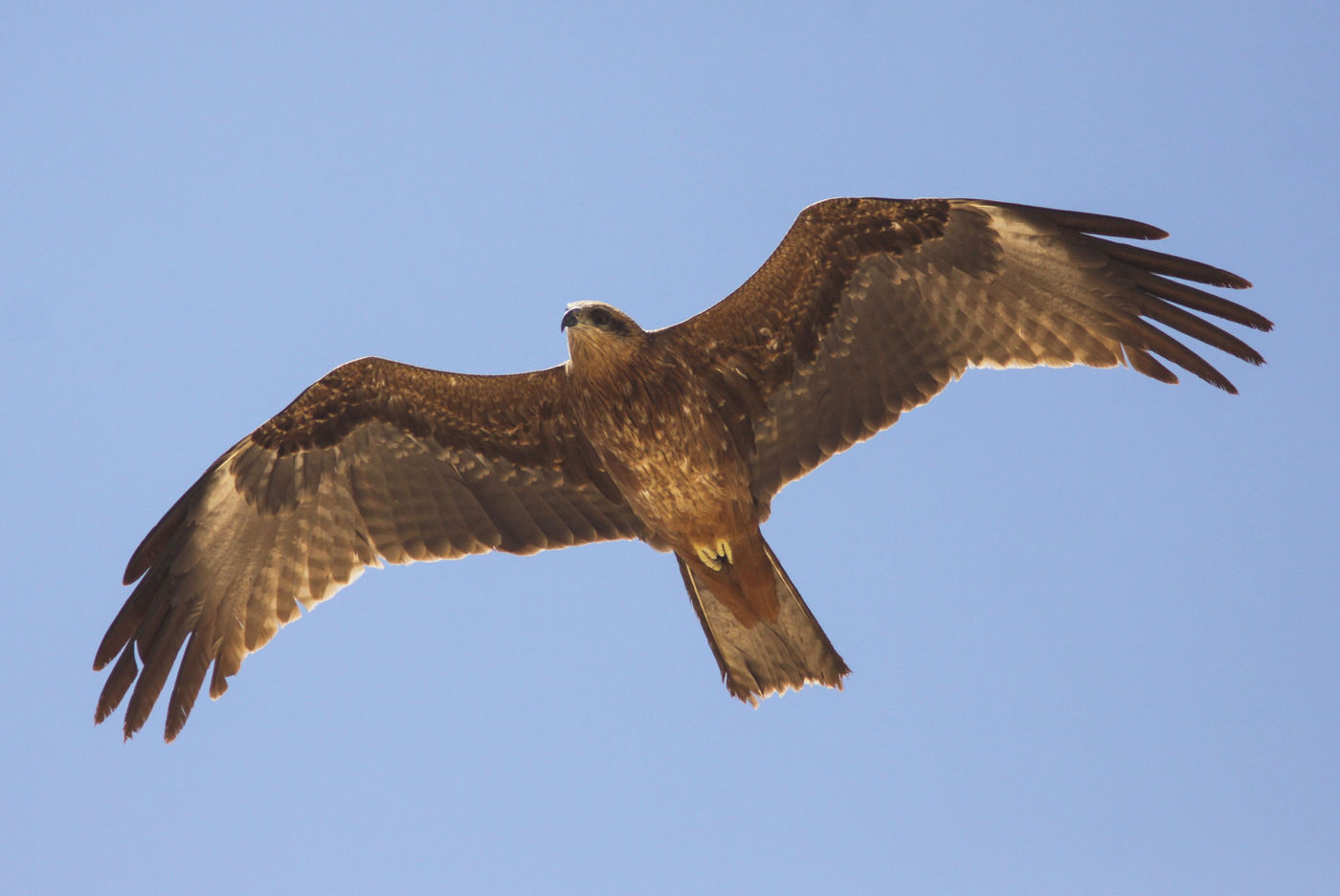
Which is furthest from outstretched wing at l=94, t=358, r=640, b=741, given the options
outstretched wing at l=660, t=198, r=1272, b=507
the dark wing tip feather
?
the dark wing tip feather

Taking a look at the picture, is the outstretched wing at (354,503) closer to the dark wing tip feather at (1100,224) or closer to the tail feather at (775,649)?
the tail feather at (775,649)

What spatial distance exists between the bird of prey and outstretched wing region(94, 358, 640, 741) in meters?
0.02

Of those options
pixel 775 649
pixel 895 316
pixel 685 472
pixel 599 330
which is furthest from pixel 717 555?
pixel 895 316

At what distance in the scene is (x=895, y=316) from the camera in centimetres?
932

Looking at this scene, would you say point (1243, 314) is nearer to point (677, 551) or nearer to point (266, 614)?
point (677, 551)

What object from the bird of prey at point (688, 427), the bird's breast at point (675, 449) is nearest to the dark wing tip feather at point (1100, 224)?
the bird of prey at point (688, 427)

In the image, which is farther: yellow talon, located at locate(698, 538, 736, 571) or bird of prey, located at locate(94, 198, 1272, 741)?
yellow talon, located at locate(698, 538, 736, 571)

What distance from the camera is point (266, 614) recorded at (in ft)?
32.6

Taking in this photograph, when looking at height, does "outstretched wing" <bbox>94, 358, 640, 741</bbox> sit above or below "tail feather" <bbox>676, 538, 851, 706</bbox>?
above

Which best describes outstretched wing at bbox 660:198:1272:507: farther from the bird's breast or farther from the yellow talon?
the yellow talon

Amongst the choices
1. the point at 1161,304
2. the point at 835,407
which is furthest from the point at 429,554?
the point at 1161,304

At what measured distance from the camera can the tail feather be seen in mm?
9031

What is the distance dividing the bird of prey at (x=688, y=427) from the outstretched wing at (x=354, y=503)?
16 mm

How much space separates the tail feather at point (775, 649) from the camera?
9031 millimetres
